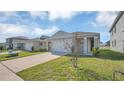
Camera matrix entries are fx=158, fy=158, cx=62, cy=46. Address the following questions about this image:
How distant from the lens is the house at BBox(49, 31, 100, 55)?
8.46m

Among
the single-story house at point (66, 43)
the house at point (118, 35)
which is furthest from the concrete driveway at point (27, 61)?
the house at point (118, 35)

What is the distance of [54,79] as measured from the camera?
18.8ft

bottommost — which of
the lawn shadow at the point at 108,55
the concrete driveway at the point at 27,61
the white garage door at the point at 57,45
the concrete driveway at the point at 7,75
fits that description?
the concrete driveway at the point at 7,75

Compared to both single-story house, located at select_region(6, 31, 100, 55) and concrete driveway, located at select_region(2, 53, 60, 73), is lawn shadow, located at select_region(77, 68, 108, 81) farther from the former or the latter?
concrete driveway, located at select_region(2, 53, 60, 73)

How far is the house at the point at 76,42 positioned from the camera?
8461 mm

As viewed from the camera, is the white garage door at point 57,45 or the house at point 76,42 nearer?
the house at point 76,42

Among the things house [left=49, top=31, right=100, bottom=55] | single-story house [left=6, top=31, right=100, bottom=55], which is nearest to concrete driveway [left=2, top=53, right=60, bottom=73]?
single-story house [left=6, top=31, right=100, bottom=55]

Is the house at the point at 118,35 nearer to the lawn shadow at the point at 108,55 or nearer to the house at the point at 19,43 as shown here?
the lawn shadow at the point at 108,55

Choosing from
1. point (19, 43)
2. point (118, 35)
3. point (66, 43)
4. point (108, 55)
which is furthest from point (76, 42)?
point (118, 35)

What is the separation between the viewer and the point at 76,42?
8.90 meters

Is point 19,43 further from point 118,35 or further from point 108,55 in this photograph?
point 118,35
